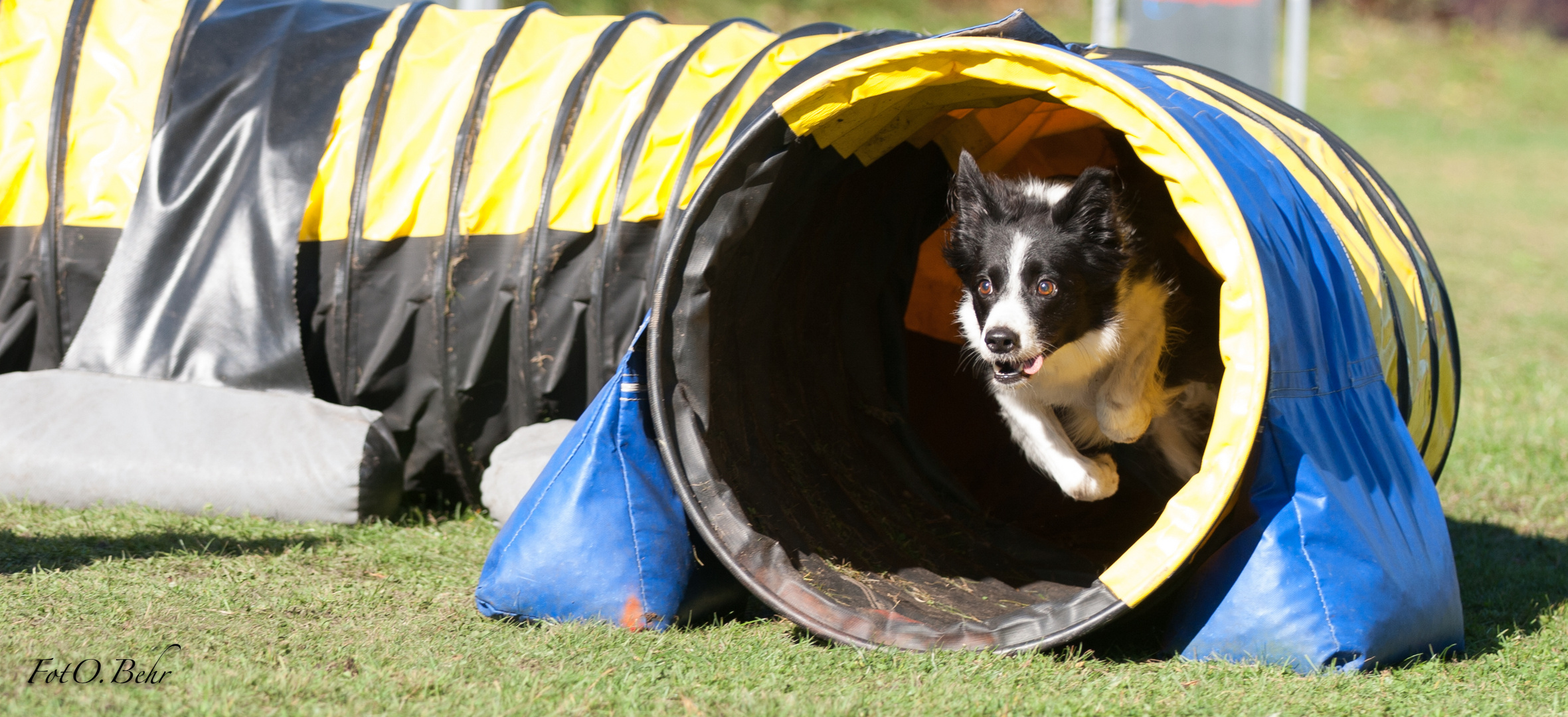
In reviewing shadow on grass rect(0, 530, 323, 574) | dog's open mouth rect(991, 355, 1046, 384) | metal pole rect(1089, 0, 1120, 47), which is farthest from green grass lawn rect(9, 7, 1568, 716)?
metal pole rect(1089, 0, 1120, 47)

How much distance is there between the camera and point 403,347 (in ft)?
18.2

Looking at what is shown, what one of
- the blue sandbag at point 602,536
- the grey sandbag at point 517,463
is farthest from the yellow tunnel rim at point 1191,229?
the grey sandbag at point 517,463

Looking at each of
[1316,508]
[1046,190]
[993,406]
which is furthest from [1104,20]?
[1316,508]

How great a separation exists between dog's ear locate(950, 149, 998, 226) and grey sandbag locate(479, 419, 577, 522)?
70.1 inches

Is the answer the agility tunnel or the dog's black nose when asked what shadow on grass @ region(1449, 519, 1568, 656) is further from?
the dog's black nose

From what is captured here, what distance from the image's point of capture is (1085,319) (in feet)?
15.2

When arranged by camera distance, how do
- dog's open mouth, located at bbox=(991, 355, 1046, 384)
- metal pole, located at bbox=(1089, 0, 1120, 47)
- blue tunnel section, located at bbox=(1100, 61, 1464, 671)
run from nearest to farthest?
blue tunnel section, located at bbox=(1100, 61, 1464, 671), dog's open mouth, located at bbox=(991, 355, 1046, 384), metal pole, located at bbox=(1089, 0, 1120, 47)

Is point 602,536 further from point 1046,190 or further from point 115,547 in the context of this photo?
point 1046,190

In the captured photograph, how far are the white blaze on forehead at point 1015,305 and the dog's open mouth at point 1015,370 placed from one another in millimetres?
78

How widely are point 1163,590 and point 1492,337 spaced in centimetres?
763

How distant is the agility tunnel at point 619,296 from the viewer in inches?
159

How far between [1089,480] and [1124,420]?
0.34m

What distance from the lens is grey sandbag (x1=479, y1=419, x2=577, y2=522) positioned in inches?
204

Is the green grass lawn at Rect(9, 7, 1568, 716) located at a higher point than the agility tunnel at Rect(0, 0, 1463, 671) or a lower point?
lower
